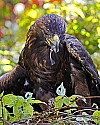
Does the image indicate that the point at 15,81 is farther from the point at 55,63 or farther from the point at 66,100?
the point at 66,100

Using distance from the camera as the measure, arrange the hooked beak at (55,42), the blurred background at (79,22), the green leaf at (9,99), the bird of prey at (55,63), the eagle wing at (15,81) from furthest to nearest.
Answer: the blurred background at (79,22)
the eagle wing at (15,81)
the bird of prey at (55,63)
the hooked beak at (55,42)
the green leaf at (9,99)

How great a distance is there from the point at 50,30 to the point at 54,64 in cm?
34

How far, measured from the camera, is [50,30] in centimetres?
261

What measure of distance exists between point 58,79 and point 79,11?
41.5 inches

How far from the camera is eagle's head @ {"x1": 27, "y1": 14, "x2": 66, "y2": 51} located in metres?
2.56

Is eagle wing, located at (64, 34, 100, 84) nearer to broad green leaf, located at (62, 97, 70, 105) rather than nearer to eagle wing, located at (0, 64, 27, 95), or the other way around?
eagle wing, located at (0, 64, 27, 95)

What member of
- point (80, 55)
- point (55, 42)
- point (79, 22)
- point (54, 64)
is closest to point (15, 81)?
point (54, 64)

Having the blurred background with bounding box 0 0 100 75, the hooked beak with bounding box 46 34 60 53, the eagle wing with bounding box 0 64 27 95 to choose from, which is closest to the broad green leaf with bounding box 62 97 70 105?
the hooked beak with bounding box 46 34 60 53

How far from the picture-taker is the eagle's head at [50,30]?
256 cm

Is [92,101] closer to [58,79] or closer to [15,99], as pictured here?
[58,79]

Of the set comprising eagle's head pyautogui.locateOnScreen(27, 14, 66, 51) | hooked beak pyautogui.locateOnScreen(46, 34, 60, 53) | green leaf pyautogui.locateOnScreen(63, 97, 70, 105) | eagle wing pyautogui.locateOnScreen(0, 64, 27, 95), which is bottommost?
green leaf pyautogui.locateOnScreen(63, 97, 70, 105)

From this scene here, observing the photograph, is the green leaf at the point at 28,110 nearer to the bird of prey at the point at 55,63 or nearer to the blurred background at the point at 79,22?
the bird of prey at the point at 55,63

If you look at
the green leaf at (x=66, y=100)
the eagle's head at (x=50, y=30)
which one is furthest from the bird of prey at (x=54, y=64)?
the green leaf at (x=66, y=100)

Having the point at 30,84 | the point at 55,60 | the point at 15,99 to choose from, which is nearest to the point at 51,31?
the point at 55,60
